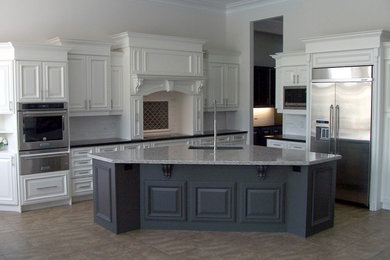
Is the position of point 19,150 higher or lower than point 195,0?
lower

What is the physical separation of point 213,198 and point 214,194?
0.05 metres

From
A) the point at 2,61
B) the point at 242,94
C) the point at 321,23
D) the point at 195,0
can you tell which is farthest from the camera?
the point at 242,94

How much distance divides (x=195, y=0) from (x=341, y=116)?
392cm

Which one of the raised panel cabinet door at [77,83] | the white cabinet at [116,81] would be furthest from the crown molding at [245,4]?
Result: the raised panel cabinet door at [77,83]

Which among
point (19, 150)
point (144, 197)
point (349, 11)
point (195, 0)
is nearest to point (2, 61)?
point (19, 150)

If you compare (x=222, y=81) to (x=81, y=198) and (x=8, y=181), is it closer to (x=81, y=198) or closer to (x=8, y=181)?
(x=81, y=198)

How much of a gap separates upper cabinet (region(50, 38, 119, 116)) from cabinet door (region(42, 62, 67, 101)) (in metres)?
0.32

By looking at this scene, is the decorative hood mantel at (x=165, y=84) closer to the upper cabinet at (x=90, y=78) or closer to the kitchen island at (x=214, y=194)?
the upper cabinet at (x=90, y=78)

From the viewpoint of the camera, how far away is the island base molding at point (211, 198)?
520 cm

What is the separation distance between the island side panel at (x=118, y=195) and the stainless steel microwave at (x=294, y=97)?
3593 mm

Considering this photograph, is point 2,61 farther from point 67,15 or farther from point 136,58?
point 136,58

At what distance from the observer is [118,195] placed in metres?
5.20

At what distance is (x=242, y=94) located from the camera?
9.30 meters

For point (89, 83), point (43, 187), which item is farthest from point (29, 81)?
point (43, 187)
